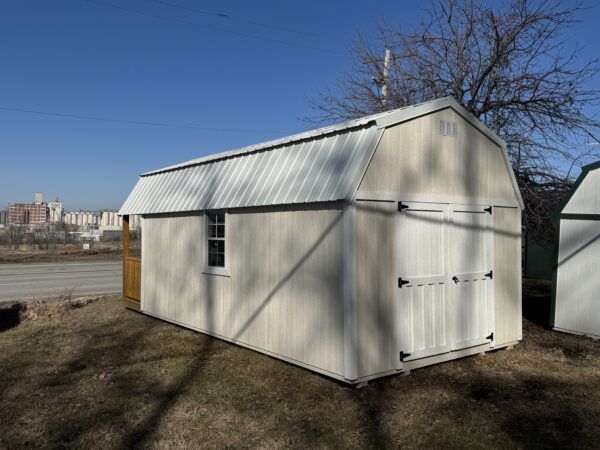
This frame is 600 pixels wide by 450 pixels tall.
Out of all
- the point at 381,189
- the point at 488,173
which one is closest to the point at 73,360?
the point at 381,189

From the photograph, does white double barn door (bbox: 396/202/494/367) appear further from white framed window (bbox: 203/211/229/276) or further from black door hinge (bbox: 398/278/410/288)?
white framed window (bbox: 203/211/229/276)

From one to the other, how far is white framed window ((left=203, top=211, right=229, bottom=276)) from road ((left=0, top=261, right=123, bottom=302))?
5551 millimetres

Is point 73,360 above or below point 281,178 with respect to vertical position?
below

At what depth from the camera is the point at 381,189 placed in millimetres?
6133

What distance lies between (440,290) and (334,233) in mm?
1819

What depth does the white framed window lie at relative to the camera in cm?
816

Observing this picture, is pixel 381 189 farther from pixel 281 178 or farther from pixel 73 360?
pixel 73 360

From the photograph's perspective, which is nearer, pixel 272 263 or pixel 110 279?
pixel 272 263

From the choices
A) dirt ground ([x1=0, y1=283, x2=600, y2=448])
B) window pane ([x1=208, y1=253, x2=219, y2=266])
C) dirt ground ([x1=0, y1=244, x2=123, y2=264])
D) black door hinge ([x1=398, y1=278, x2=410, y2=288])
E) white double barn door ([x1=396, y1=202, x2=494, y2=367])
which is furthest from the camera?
dirt ground ([x1=0, y1=244, x2=123, y2=264])

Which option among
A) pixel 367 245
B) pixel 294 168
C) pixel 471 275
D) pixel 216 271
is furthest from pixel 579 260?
pixel 216 271

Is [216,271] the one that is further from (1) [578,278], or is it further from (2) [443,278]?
(1) [578,278]

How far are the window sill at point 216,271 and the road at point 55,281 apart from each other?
5566 mm

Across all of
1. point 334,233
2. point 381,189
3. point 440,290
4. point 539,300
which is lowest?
point 539,300

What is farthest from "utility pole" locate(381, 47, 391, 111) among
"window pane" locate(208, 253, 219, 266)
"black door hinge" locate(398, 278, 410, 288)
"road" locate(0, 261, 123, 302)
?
"road" locate(0, 261, 123, 302)
